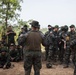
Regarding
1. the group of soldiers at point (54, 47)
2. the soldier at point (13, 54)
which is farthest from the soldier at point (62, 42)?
the soldier at point (13, 54)

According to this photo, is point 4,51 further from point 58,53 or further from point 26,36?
point 26,36

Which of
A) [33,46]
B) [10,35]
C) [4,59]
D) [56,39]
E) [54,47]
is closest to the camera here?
[33,46]

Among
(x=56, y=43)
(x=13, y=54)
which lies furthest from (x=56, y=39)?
(x=13, y=54)

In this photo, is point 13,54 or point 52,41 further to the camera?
point 13,54

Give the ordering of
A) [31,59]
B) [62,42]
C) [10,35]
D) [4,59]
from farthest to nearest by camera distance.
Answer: [10,35] < [62,42] < [4,59] < [31,59]

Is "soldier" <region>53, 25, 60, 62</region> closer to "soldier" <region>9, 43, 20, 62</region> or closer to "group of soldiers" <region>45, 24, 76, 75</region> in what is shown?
"group of soldiers" <region>45, 24, 76, 75</region>

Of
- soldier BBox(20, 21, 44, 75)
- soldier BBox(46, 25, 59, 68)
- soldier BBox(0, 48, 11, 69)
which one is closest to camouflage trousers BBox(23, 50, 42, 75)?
soldier BBox(20, 21, 44, 75)

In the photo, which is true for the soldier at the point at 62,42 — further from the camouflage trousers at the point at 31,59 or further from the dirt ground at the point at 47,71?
the camouflage trousers at the point at 31,59

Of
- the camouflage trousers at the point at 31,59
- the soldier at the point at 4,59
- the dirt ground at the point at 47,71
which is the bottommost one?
the dirt ground at the point at 47,71

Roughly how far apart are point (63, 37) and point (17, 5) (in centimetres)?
490

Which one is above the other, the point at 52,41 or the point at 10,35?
the point at 10,35

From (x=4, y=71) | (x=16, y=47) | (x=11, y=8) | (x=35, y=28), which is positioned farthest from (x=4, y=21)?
(x=35, y=28)

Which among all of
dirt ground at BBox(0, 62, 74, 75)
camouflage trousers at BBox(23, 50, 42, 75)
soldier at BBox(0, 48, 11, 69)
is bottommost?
dirt ground at BBox(0, 62, 74, 75)

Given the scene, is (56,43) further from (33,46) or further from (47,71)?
(33,46)
